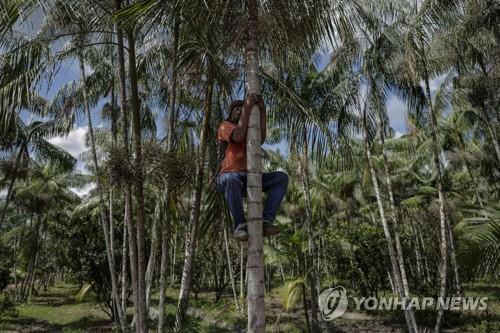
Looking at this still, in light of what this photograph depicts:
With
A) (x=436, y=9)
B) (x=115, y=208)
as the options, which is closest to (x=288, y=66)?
(x=436, y=9)

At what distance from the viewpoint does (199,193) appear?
551 centimetres

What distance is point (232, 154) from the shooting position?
3.38 meters

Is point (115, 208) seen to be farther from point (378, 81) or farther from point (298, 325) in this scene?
point (378, 81)

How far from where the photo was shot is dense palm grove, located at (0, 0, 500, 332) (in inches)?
183

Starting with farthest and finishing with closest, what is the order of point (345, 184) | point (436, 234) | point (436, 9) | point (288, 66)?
point (345, 184) → point (436, 234) → point (436, 9) → point (288, 66)

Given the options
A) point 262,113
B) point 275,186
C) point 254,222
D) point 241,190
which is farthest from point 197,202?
point 254,222

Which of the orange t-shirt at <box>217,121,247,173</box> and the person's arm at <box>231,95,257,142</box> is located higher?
the person's arm at <box>231,95,257,142</box>

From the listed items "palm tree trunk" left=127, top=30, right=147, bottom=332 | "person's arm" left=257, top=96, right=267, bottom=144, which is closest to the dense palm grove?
"palm tree trunk" left=127, top=30, right=147, bottom=332

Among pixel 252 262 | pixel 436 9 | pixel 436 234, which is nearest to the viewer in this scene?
pixel 252 262

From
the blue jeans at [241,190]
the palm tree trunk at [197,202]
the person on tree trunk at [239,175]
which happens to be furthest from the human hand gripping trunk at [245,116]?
the palm tree trunk at [197,202]

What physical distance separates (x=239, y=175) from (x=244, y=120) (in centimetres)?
46

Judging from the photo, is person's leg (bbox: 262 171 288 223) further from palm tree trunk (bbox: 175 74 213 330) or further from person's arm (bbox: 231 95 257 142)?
palm tree trunk (bbox: 175 74 213 330)

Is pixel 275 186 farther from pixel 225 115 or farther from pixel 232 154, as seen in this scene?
pixel 225 115

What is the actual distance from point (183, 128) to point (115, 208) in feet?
33.3
